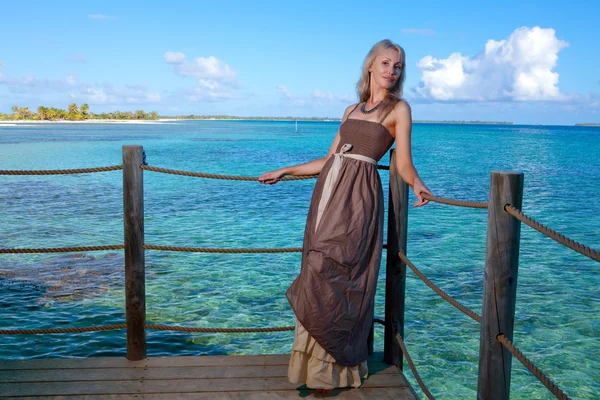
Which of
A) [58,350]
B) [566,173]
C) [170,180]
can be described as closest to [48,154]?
[170,180]

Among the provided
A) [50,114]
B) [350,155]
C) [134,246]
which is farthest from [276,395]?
[50,114]

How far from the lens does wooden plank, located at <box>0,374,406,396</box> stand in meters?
2.62

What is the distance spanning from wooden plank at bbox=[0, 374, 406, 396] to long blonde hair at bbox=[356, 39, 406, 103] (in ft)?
4.53

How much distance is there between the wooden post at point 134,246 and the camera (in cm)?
287

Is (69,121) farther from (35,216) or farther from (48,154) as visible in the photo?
(35,216)

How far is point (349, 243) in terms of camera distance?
8.49ft

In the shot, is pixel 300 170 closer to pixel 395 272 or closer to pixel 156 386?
pixel 395 272

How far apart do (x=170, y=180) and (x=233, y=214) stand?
788 cm

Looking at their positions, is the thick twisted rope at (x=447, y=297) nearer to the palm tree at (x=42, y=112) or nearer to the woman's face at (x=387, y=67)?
the woman's face at (x=387, y=67)

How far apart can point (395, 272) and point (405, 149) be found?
27.2 inches

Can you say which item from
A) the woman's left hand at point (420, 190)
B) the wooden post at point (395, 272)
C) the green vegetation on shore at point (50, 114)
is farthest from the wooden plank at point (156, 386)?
the green vegetation on shore at point (50, 114)

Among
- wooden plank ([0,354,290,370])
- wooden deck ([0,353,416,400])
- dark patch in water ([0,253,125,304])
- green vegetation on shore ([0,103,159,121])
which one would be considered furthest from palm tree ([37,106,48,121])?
wooden deck ([0,353,416,400])

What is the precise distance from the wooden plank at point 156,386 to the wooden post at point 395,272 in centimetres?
23

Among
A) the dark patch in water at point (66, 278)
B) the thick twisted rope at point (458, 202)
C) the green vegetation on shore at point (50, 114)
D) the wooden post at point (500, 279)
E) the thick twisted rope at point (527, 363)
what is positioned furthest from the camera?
the green vegetation on shore at point (50, 114)
